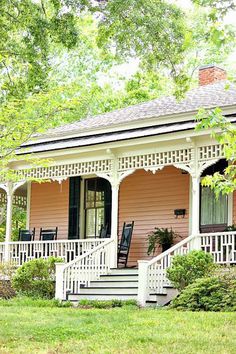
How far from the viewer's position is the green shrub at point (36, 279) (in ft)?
53.4

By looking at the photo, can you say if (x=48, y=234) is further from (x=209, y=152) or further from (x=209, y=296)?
(x=209, y=296)

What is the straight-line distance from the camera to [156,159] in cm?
1652

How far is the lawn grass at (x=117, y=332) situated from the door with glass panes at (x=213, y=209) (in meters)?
5.59

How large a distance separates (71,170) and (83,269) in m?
3.19

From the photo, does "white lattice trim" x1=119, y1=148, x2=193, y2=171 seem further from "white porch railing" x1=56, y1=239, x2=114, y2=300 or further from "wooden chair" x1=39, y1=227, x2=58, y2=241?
"wooden chair" x1=39, y1=227, x2=58, y2=241

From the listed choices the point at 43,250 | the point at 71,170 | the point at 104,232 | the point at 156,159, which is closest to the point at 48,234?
the point at 43,250

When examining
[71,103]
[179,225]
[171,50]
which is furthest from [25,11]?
[179,225]

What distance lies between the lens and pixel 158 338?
8.88 metres

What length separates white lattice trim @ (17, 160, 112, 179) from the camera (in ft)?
58.1

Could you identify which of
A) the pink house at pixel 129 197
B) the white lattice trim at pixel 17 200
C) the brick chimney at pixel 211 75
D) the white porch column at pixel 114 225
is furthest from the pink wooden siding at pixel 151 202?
the brick chimney at pixel 211 75

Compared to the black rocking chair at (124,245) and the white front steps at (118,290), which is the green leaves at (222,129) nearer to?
the white front steps at (118,290)

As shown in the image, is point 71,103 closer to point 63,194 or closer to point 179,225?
point 179,225

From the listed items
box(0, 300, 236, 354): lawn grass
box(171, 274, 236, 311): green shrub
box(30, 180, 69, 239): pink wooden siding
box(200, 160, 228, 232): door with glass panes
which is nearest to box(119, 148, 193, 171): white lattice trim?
box(200, 160, 228, 232): door with glass panes

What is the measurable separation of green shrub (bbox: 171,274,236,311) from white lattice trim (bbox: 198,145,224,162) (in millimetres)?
3157
